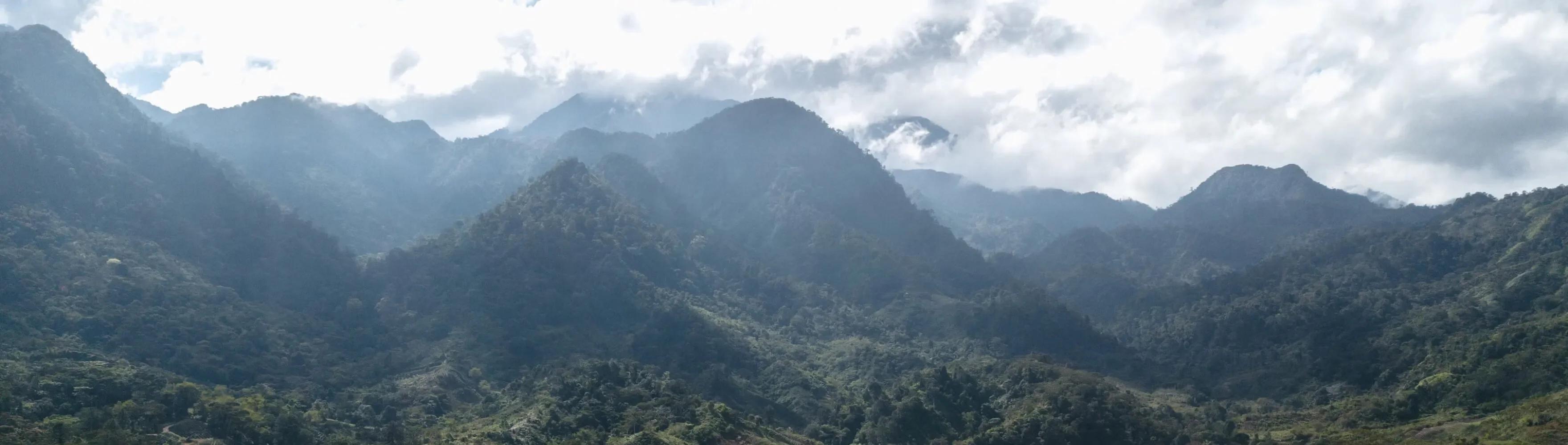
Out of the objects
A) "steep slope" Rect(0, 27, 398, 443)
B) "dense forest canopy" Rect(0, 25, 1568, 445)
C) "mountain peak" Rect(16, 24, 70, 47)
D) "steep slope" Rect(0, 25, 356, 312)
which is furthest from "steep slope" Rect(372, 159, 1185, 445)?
"mountain peak" Rect(16, 24, 70, 47)

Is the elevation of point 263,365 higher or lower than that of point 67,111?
lower

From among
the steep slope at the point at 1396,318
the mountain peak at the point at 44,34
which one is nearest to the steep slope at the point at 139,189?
the mountain peak at the point at 44,34

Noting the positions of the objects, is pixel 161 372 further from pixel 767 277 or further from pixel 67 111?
pixel 767 277

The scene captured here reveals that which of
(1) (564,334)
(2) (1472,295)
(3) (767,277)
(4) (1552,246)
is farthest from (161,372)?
(4) (1552,246)

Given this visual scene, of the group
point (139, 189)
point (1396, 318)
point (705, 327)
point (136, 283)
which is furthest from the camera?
point (139, 189)

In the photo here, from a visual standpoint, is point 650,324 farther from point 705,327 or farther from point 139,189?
point 139,189

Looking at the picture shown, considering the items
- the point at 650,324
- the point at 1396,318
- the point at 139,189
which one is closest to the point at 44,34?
the point at 139,189

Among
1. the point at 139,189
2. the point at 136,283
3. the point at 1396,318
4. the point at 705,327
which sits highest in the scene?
the point at 139,189

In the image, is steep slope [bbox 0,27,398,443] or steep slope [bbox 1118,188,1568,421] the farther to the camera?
steep slope [bbox 1118,188,1568,421]

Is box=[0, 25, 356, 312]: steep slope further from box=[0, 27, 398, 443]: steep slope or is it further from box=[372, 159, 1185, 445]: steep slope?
box=[372, 159, 1185, 445]: steep slope
